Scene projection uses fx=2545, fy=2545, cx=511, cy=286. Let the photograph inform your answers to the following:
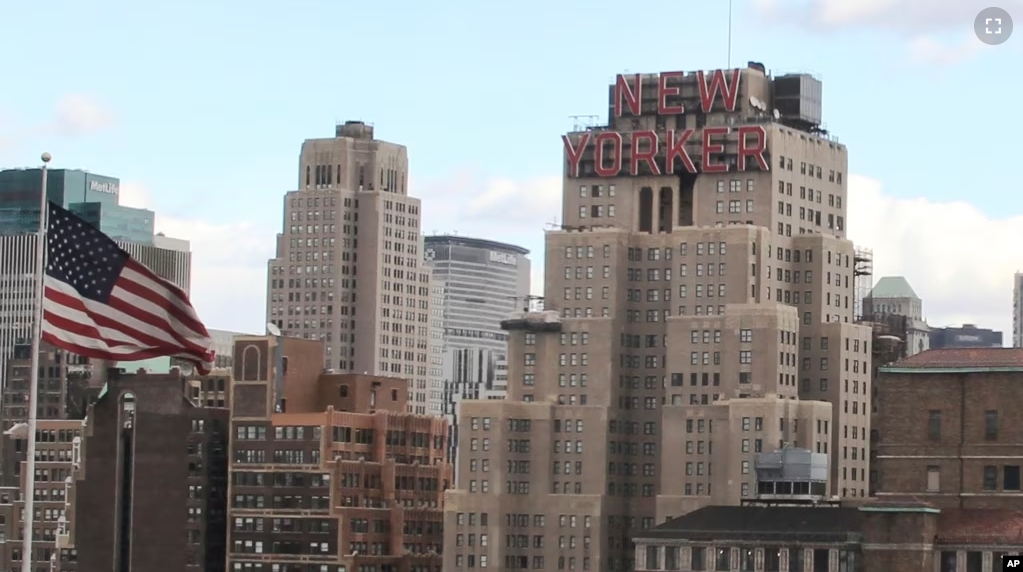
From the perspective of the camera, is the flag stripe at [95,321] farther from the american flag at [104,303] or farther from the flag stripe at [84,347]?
the flag stripe at [84,347]

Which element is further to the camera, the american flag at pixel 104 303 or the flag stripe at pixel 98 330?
the american flag at pixel 104 303

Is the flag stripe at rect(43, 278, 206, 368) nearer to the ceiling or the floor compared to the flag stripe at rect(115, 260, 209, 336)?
nearer to the floor

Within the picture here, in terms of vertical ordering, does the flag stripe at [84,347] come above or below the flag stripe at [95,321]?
below

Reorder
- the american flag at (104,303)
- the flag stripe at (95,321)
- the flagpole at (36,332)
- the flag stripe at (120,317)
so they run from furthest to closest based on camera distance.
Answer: the american flag at (104,303) < the flag stripe at (120,317) < the flag stripe at (95,321) < the flagpole at (36,332)

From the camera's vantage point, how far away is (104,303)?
105000mm

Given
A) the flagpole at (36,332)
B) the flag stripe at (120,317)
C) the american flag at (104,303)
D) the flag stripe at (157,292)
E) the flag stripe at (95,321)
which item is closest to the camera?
the flagpole at (36,332)

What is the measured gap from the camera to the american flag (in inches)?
4067

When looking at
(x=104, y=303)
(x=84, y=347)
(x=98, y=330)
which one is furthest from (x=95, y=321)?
(x=84, y=347)

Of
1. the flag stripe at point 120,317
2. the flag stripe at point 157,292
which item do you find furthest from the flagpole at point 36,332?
the flag stripe at point 157,292

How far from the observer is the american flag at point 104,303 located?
10331 centimetres

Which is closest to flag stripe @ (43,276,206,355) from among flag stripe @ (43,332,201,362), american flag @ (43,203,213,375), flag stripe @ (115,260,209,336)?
american flag @ (43,203,213,375)

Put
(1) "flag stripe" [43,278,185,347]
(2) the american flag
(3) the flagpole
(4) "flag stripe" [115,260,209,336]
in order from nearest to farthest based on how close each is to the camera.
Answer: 1. (3) the flagpole
2. (1) "flag stripe" [43,278,185,347]
3. (2) the american flag
4. (4) "flag stripe" [115,260,209,336]

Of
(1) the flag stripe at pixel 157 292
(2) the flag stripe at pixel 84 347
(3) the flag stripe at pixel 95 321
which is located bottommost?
(2) the flag stripe at pixel 84 347

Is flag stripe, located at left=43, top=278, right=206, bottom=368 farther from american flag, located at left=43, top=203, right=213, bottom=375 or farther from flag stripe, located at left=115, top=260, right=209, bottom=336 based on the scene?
flag stripe, located at left=115, top=260, right=209, bottom=336
